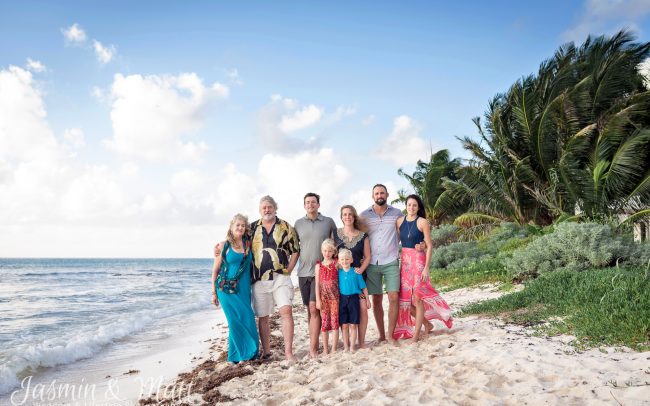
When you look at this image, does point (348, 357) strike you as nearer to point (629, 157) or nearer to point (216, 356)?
point (216, 356)

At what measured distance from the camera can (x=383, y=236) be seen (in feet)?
19.1

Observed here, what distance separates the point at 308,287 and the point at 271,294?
470mm

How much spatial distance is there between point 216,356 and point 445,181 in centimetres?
1738

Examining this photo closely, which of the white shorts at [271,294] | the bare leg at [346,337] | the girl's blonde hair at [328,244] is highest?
the girl's blonde hair at [328,244]

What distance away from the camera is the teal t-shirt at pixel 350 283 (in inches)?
222

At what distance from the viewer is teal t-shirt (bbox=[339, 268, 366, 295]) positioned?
5633 millimetres

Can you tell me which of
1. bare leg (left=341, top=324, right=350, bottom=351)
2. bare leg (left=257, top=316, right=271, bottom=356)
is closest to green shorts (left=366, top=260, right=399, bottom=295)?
bare leg (left=341, top=324, right=350, bottom=351)

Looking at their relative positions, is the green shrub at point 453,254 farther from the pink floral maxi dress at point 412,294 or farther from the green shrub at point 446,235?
the pink floral maxi dress at point 412,294

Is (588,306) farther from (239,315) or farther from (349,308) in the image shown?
(239,315)

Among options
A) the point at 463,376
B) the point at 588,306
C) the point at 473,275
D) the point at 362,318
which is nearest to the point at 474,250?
the point at 473,275

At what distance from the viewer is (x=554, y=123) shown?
16484mm

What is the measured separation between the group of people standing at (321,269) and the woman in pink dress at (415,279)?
0.04 feet

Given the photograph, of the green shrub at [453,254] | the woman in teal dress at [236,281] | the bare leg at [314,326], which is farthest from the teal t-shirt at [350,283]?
the green shrub at [453,254]

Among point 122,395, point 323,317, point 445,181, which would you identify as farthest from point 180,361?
point 445,181
